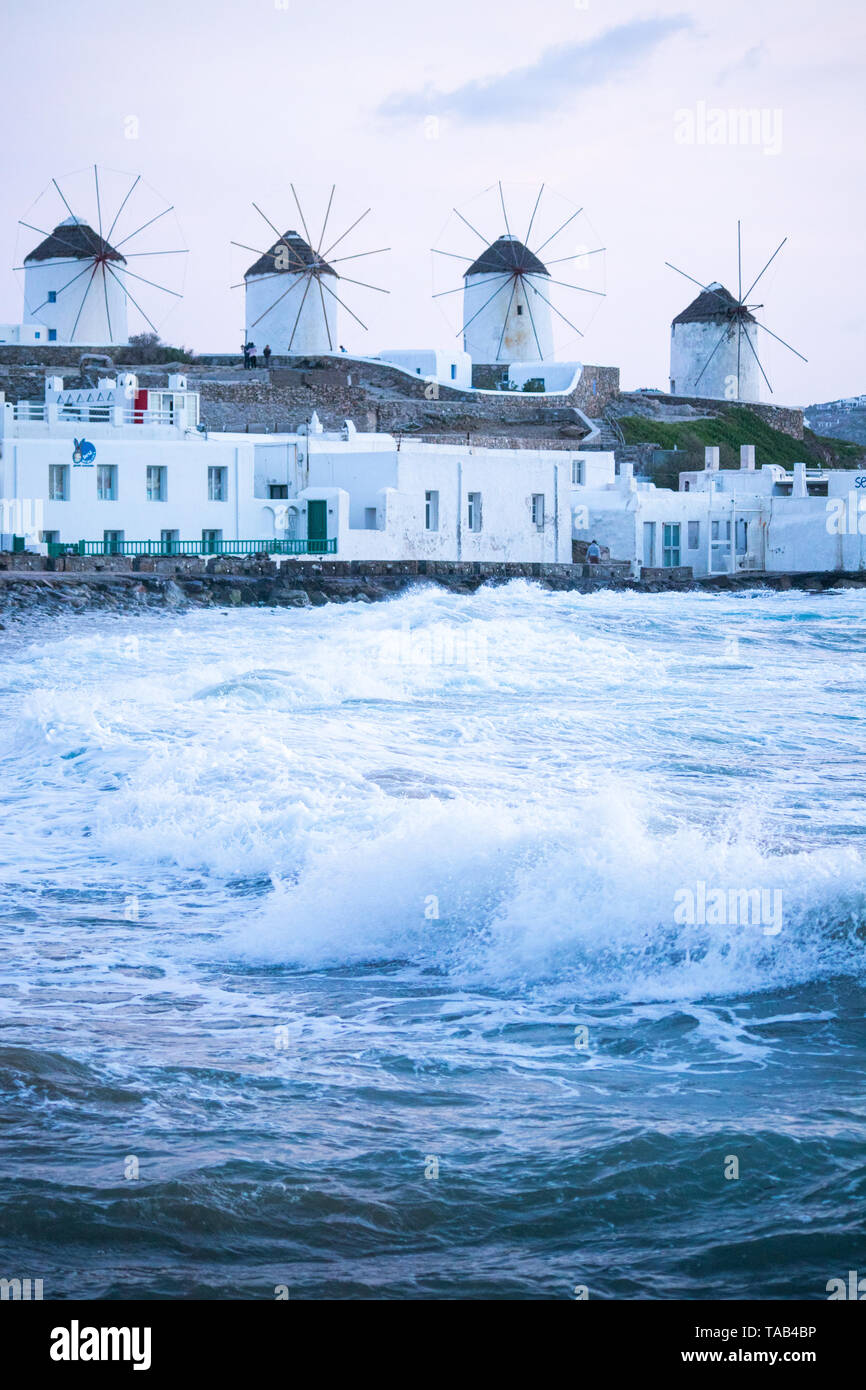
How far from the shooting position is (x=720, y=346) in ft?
185

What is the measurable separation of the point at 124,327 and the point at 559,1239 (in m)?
50.1

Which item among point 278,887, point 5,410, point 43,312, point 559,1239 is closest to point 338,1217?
point 559,1239

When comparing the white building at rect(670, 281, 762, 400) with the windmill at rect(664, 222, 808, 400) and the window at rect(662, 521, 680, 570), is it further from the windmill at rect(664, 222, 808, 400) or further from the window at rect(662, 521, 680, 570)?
the window at rect(662, 521, 680, 570)

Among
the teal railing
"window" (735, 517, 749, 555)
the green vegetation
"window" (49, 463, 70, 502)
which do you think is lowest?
the teal railing

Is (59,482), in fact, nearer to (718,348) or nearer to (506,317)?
(506,317)

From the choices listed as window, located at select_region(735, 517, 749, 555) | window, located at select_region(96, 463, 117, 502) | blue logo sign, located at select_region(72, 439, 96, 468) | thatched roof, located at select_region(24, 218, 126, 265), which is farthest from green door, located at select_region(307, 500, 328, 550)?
thatched roof, located at select_region(24, 218, 126, 265)

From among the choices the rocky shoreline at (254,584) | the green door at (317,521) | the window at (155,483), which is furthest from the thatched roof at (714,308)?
the window at (155,483)

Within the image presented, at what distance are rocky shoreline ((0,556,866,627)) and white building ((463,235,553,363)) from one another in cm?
2042

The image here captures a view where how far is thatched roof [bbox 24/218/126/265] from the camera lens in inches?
1897

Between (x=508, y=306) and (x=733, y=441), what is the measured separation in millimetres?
9461

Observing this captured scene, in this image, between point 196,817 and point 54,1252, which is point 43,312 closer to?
point 196,817

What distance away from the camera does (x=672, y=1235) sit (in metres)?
3.04

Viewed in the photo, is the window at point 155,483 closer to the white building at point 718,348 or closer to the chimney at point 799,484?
the chimney at point 799,484

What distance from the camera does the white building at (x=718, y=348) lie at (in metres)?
55.9
